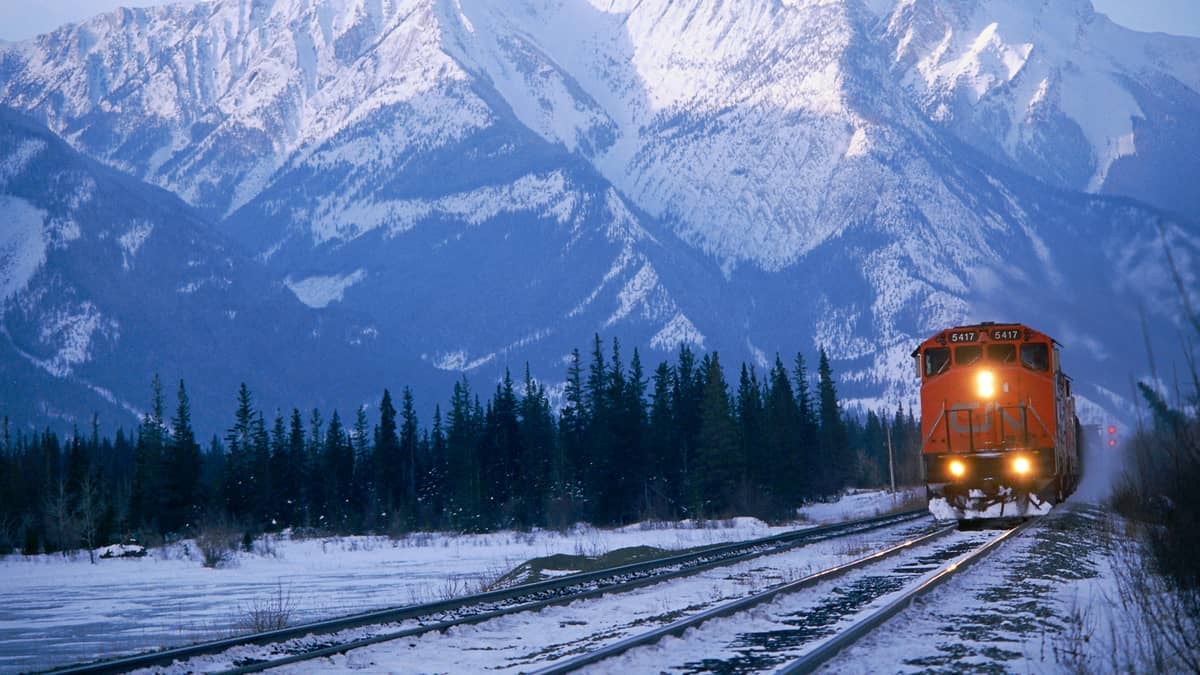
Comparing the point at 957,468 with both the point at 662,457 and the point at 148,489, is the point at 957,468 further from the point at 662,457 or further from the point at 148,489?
the point at 148,489

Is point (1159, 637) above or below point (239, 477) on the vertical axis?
below

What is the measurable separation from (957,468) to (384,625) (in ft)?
55.6

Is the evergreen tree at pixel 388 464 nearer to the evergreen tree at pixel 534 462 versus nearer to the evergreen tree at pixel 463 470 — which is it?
the evergreen tree at pixel 463 470

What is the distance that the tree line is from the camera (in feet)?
251

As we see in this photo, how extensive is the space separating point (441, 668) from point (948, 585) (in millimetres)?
8479

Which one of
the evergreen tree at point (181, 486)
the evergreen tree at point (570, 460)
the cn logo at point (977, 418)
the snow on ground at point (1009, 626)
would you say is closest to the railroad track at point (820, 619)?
the snow on ground at point (1009, 626)

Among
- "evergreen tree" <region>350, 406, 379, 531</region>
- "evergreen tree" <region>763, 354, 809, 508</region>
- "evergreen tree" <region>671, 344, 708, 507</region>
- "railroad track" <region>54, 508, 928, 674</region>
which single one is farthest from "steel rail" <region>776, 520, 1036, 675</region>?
"evergreen tree" <region>350, 406, 379, 531</region>

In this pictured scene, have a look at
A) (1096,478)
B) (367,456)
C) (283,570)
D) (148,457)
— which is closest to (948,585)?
(283,570)

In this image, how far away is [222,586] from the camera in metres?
33.8

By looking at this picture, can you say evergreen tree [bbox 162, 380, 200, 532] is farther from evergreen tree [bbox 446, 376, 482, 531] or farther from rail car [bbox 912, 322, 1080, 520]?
rail car [bbox 912, 322, 1080, 520]

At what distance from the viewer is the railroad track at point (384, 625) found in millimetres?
13539

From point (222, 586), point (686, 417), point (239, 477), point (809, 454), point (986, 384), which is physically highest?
point (686, 417)

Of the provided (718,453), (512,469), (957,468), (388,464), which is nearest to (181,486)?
(388,464)

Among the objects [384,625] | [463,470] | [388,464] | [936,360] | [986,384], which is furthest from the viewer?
[388,464]
